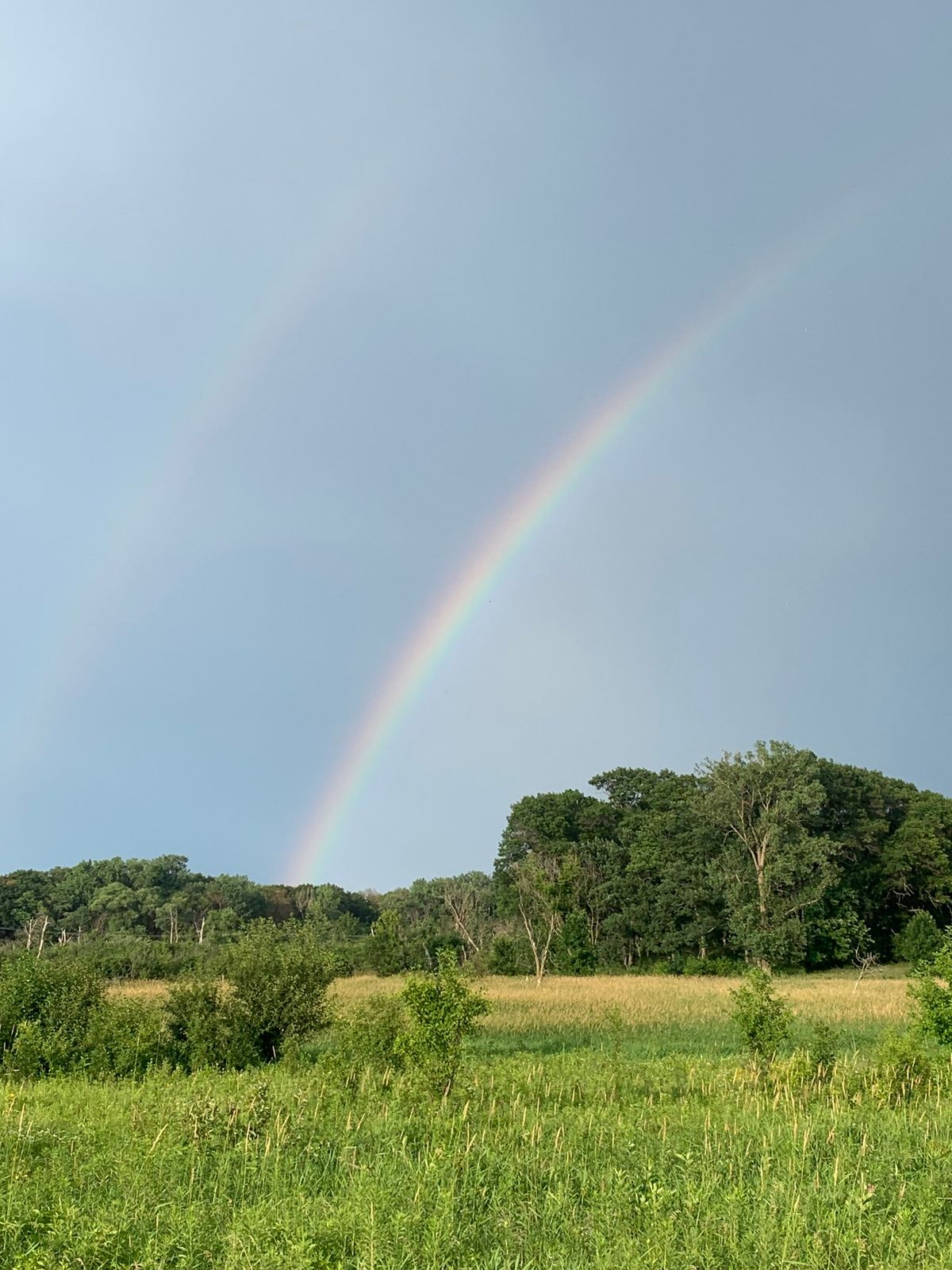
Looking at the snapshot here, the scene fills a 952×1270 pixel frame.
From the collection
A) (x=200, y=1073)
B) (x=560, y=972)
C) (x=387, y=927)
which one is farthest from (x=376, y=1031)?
(x=560, y=972)

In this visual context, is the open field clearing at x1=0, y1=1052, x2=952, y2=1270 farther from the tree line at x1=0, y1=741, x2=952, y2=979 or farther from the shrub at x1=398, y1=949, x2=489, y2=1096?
the tree line at x1=0, y1=741, x2=952, y2=979

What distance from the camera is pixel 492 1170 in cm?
731

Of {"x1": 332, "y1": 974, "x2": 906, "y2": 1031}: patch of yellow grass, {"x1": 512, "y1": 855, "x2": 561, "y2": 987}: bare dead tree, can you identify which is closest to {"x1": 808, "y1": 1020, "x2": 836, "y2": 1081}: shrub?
{"x1": 332, "y1": 974, "x2": 906, "y2": 1031}: patch of yellow grass

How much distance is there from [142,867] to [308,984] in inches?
3643

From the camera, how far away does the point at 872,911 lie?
63625 mm

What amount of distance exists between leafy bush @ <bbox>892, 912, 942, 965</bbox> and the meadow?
49.8 meters

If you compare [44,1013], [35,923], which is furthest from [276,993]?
[35,923]

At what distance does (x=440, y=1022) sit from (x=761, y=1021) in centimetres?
532

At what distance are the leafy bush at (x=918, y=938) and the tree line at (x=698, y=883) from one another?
16 cm

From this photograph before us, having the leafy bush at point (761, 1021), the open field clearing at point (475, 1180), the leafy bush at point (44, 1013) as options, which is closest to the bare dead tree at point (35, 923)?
the leafy bush at point (44, 1013)

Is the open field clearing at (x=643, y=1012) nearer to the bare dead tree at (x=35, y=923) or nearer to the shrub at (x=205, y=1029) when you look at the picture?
the shrub at (x=205, y=1029)

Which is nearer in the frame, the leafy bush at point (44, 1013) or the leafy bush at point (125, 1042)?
the leafy bush at point (125, 1042)

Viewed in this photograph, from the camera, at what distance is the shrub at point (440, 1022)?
1105cm

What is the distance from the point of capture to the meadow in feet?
17.7
